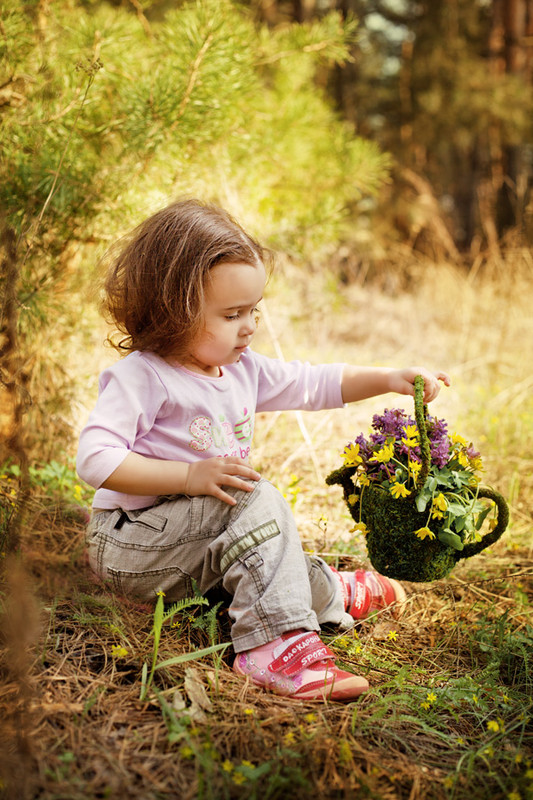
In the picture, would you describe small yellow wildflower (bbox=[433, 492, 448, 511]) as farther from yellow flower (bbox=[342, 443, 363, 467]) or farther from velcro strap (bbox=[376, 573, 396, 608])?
velcro strap (bbox=[376, 573, 396, 608])

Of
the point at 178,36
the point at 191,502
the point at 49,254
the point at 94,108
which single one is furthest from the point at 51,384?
the point at 178,36

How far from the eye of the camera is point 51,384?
250 cm

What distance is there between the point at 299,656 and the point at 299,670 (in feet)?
0.09

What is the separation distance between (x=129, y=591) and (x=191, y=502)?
0.92ft

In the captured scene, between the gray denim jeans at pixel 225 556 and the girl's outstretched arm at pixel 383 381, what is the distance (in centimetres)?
49

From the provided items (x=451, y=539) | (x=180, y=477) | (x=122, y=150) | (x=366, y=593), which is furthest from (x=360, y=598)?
(x=122, y=150)

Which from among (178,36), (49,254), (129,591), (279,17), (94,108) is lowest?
(129,591)

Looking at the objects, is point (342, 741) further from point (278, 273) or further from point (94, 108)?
point (278, 273)

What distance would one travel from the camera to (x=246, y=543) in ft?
4.68

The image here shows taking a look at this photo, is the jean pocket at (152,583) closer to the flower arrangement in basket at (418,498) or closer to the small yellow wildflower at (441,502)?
the flower arrangement in basket at (418,498)

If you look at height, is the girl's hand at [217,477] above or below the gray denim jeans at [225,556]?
above

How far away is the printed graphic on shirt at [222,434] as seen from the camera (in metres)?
1.63

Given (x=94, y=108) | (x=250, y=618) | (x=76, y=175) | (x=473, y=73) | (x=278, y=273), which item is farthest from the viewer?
(x=473, y=73)

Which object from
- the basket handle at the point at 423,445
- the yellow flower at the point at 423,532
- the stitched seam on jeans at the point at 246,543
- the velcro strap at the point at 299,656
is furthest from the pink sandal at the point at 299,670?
the basket handle at the point at 423,445
